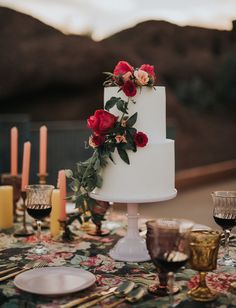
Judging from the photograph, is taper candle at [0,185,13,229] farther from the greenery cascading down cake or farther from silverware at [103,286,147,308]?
silverware at [103,286,147,308]

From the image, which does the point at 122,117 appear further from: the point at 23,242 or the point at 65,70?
the point at 65,70

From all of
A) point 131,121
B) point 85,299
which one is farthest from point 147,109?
point 85,299

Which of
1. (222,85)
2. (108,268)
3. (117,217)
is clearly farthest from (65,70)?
(108,268)

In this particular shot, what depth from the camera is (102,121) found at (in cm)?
138

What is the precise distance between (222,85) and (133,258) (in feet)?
39.5

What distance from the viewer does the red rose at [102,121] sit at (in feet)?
4.53

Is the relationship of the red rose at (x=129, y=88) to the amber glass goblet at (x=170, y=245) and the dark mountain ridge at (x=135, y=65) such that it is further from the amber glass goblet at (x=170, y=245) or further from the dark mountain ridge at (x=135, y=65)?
the dark mountain ridge at (x=135, y=65)

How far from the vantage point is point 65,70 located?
404 inches

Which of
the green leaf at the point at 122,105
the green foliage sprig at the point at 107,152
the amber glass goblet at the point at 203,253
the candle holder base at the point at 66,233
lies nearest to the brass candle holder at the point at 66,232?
the candle holder base at the point at 66,233

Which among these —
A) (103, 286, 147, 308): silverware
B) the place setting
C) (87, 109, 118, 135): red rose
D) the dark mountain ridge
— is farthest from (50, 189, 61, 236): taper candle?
the dark mountain ridge

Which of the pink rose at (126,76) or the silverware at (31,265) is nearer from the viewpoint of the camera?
the silverware at (31,265)

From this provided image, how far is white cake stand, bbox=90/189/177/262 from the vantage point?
4.59 ft

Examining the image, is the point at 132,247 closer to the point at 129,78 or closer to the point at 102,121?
the point at 102,121

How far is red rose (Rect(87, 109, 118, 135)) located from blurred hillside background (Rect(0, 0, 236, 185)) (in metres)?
5.06
